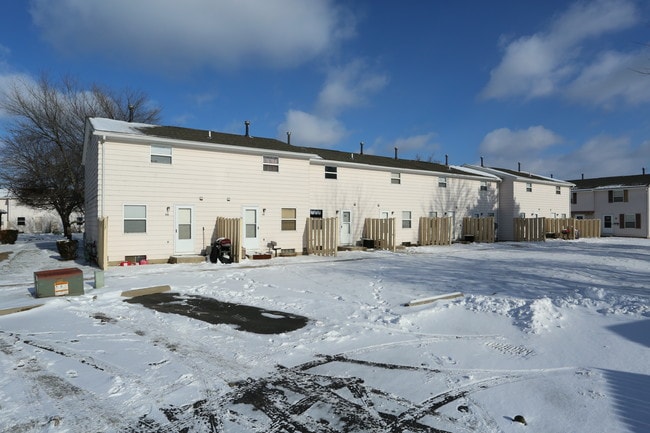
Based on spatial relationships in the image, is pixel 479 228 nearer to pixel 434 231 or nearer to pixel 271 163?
pixel 434 231

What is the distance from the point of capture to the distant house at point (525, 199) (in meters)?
29.7

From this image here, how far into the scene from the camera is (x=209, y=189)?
54.6 feet

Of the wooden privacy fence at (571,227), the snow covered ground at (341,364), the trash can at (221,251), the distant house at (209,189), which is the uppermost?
the distant house at (209,189)

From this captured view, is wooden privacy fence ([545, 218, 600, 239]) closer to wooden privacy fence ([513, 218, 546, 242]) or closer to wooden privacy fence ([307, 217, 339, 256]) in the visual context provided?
wooden privacy fence ([513, 218, 546, 242])

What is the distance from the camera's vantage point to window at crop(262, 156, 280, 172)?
59.5ft

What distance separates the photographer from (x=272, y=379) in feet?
14.8

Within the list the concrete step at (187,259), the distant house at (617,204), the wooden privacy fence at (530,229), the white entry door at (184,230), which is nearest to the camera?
the concrete step at (187,259)

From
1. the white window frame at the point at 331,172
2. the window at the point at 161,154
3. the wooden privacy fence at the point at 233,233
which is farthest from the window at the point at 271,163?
the window at the point at 161,154

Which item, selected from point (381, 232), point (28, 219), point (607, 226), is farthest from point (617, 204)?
point (28, 219)

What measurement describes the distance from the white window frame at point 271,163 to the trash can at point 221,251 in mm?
4400

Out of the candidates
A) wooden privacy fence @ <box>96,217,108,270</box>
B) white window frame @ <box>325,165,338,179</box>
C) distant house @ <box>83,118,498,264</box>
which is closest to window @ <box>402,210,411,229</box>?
distant house @ <box>83,118,498,264</box>

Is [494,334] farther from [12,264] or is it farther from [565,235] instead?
[565,235]

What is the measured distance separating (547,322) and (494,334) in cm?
109

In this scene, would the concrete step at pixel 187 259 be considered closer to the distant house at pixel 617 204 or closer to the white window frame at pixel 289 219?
the white window frame at pixel 289 219
